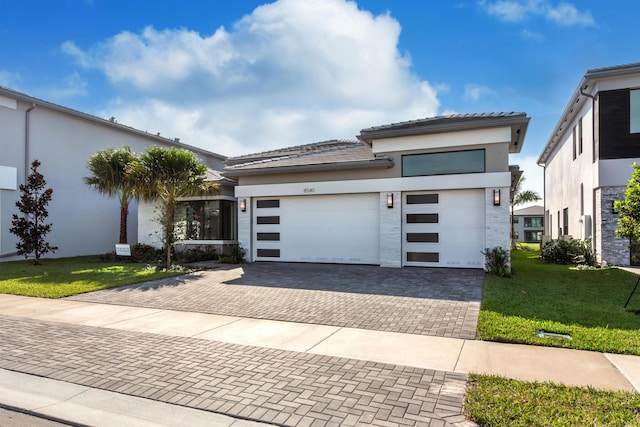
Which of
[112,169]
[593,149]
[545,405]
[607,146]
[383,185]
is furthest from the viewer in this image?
[112,169]

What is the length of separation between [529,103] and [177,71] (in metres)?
13.2

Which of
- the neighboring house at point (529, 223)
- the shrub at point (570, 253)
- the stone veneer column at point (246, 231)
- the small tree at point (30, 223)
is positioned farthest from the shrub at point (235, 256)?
the neighboring house at point (529, 223)

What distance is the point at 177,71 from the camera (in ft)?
46.7

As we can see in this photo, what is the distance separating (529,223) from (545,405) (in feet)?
203

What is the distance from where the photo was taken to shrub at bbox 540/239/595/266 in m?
15.5

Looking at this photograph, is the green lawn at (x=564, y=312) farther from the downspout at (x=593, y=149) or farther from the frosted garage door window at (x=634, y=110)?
the frosted garage door window at (x=634, y=110)

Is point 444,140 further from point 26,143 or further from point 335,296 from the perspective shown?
point 26,143

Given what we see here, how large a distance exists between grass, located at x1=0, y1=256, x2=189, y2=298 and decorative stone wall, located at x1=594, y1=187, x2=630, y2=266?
15238 mm

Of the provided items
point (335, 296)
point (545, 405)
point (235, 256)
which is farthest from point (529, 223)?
point (545, 405)

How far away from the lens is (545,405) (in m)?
3.66

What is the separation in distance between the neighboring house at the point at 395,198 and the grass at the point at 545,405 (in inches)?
350

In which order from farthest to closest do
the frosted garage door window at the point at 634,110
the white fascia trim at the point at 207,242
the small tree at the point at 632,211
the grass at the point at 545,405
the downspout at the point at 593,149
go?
1. the white fascia trim at the point at 207,242
2. the downspout at the point at 593,149
3. the frosted garage door window at the point at 634,110
4. the small tree at the point at 632,211
5. the grass at the point at 545,405

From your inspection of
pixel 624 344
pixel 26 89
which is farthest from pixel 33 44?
pixel 624 344

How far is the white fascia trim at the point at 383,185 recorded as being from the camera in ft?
41.4
